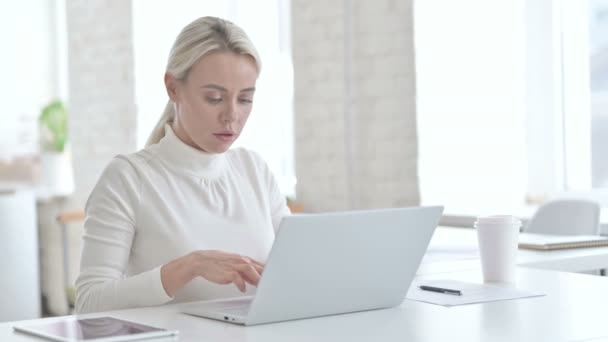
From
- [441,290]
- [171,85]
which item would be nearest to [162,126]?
[171,85]

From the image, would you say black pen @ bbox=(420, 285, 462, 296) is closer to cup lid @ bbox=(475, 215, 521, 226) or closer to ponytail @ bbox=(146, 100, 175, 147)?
cup lid @ bbox=(475, 215, 521, 226)

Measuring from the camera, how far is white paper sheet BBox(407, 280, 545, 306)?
→ 1.56m

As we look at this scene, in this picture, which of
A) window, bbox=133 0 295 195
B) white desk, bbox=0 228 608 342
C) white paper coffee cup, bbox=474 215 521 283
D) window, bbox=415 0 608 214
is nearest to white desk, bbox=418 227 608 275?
white paper coffee cup, bbox=474 215 521 283

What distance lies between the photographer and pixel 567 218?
299cm

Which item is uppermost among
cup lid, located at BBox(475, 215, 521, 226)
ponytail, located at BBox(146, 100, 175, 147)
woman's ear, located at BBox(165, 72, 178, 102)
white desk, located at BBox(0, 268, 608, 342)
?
woman's ear, located at BBox(165, 72, 178, 102)

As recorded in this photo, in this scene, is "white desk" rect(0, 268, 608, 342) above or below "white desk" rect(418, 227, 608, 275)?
above

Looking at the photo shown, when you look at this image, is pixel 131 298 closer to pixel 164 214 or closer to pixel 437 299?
pixel 164 214

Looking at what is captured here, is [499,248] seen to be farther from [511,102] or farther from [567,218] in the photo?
[511,102]

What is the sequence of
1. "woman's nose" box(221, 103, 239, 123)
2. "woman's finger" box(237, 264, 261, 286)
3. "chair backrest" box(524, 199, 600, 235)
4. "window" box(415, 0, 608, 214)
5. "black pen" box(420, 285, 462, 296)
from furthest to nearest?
"window" box(415, 0, 608, 214), "chair backrest" box(524, 199, 600, 235), "woman's nose" box(221, 103, 239, 123), "black pen" box(420, 285, 462, 296), "woman's finger" box(237, 264, 261, 286)

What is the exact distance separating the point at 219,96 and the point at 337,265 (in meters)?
0.64

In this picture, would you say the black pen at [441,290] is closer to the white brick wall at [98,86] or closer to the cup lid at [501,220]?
the cup lid at [501,220]

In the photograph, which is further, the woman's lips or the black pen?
the woman's lips

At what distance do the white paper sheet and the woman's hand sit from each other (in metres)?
0.31

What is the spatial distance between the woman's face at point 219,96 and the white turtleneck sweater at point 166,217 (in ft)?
0.23
